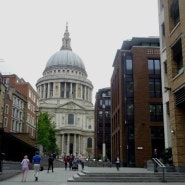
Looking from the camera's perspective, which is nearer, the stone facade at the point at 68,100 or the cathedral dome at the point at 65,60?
the stone facade at the point at 68,100

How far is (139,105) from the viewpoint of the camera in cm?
5034

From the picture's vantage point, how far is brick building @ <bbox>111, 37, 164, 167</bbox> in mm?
49312

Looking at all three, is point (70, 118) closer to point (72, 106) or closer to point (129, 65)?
point (72, 106)

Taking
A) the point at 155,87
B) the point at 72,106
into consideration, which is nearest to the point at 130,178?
the point at 155,87

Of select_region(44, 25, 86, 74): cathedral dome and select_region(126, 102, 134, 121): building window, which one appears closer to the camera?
select_region(126, 102, 134, 121): building window

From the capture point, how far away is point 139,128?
163ft

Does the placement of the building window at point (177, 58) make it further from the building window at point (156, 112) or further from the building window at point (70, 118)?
the building window at point (70, 118)

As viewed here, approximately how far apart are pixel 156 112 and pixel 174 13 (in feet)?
82.5

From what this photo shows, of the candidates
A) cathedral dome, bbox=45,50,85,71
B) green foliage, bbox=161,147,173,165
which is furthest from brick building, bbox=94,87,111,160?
cathedral dome, bbox=45,50,85,71

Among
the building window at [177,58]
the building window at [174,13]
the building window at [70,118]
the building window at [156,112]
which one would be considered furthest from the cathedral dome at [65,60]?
the building window at [177,58]

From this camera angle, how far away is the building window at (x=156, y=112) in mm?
50062

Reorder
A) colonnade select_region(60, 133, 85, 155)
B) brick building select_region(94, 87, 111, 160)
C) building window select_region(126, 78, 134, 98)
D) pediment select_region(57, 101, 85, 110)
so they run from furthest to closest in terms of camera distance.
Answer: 1. pediment select_region(57, 101, 85, 110)
2. colonnade select_region(60, 133, 85, 155)
3. brick building select_region(94, 87, 111, 160)
4. building window select_region(126, 78, 134, 98)

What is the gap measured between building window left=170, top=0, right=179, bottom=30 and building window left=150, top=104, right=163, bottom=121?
2438 centimetres

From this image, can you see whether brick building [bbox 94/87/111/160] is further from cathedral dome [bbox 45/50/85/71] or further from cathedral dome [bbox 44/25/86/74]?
cathedral dome [bbox 45/50/85/71]
